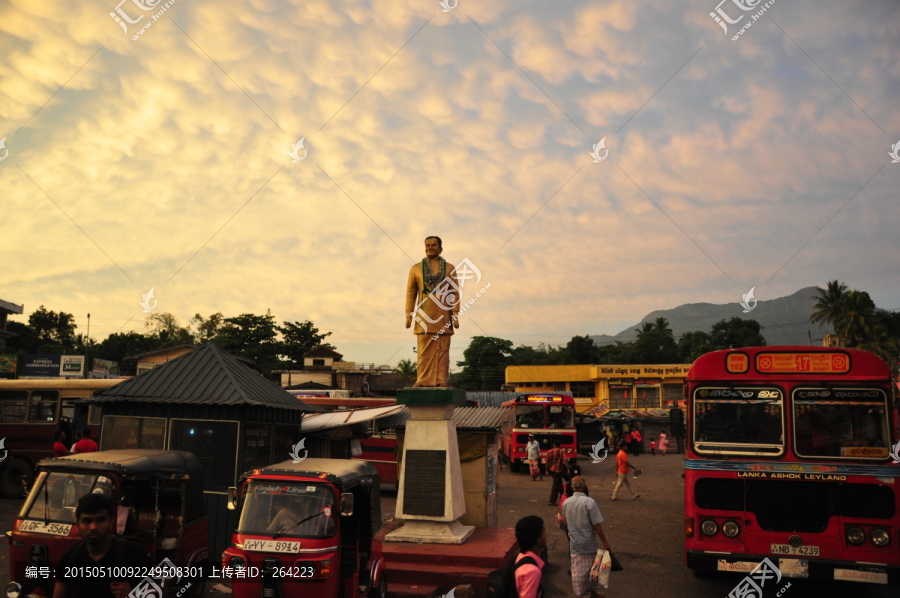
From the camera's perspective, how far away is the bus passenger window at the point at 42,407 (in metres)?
18.9

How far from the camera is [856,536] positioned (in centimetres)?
816

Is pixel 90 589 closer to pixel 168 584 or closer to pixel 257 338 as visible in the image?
pixel 168 584

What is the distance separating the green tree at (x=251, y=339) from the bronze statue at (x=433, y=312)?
47645 millimetres

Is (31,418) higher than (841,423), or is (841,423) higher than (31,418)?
(841,423)

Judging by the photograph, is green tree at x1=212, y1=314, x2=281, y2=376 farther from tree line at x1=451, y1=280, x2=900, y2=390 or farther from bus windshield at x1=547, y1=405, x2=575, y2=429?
bus windshield at x1=547, y1=405, x2=575, y2=429

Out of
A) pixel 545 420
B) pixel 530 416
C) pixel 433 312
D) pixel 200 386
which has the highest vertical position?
pixel 433 312

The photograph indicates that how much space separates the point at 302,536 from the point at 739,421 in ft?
19.6

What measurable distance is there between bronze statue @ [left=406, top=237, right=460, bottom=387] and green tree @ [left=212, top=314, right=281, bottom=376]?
4765 centimetres

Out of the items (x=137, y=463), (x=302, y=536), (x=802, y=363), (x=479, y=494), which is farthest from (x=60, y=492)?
(x=802, y=363)

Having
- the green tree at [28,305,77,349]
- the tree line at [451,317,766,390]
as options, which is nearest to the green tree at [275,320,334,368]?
the tree line at [451,317,766,390]

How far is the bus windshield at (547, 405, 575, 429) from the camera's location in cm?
2775

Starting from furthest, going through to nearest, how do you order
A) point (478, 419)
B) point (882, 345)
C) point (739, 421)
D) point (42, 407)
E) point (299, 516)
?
point (882, 345) → point (42, 407) → point (478, 419) → point (739, 421) → point (299, 516)

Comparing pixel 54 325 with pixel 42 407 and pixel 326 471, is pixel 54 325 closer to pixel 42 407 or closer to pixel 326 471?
pixel 42 407

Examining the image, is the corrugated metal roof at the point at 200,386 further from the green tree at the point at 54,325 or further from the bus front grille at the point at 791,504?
the green tree at the point at 54,325
